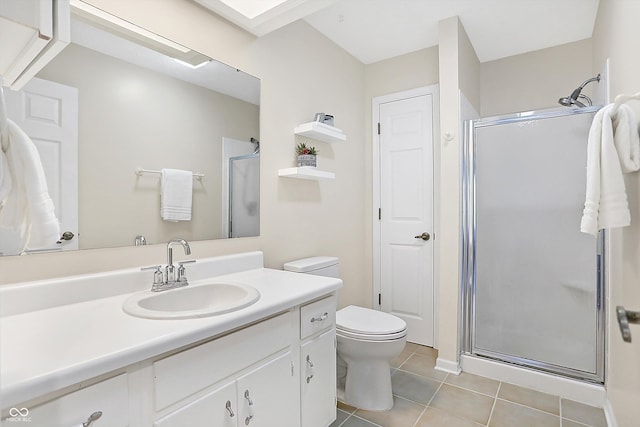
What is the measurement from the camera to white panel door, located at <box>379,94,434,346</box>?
2801 millimetres

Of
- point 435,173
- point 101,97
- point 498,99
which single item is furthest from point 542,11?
point 101,97

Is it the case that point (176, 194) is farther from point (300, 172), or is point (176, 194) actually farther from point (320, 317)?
point (320, 317)

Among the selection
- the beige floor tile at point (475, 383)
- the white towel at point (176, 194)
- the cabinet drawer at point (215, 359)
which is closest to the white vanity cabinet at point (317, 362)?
the cabinet drawer at point (215, 359)

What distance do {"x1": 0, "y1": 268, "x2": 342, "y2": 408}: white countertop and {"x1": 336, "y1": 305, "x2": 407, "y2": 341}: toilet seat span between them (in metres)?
0.69

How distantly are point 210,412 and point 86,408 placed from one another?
375 millimetres

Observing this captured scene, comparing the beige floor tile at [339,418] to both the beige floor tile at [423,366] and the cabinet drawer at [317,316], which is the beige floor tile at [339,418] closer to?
the cabinet drawer at [317,316]

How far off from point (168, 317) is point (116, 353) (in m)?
0.22

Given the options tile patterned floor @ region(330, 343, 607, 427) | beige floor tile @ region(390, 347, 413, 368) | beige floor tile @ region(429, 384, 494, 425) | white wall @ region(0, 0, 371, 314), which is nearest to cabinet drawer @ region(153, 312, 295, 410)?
white wall @ region(0, 0, 371, 314)

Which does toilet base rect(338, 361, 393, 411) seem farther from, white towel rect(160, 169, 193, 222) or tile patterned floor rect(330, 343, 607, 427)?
white towel rect(160, 169, 193, 222)

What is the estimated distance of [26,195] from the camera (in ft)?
2.20

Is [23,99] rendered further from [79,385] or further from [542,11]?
[542,11]

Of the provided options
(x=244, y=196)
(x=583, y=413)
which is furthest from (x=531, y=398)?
Result: (x=244, y=196)

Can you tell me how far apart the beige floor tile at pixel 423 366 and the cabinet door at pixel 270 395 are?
1275mm

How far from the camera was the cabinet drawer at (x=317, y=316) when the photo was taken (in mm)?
1432
